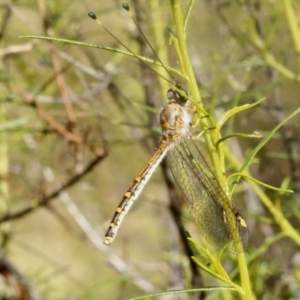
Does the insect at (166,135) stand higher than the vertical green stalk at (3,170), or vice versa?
the vertical green stalk at (3,170)

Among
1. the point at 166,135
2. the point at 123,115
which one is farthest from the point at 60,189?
the point at 123,115

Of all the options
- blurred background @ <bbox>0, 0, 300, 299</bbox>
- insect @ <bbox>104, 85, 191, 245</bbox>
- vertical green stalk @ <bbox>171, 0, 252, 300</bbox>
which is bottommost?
vertical green stalk @ <bbox>171, 0, 252, 300</bbox>

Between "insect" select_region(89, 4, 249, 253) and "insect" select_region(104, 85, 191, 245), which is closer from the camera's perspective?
"insect" select_region(89, 4, 249, 253)

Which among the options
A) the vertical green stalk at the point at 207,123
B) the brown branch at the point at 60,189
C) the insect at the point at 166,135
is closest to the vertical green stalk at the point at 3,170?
the brown branch at the point at 60,189

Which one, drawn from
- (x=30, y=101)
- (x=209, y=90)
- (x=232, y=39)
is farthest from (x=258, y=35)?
(x=30, y=101)

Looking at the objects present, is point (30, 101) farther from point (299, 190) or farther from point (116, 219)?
point (299, 190)

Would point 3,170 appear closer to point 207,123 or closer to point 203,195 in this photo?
point 203,195

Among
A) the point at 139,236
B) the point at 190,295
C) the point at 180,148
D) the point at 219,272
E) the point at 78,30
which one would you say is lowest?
the point at 219,272

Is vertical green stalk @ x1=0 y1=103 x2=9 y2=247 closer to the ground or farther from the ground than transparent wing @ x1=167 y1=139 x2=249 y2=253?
farther from the ground

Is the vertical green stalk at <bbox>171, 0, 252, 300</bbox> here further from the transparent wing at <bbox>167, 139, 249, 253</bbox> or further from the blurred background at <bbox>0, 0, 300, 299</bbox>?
the blurred background at <bbox>0, 0, 300, 299</bbox>

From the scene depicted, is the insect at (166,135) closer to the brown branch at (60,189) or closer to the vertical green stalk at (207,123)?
the brown branch at (60,189)

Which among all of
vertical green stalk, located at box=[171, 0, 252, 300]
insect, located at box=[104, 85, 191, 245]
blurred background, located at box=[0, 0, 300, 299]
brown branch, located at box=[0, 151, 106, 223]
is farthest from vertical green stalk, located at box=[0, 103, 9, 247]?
vertical green stalk, located at box=[171, 0, 252, 300]
